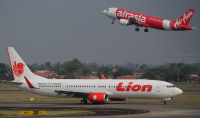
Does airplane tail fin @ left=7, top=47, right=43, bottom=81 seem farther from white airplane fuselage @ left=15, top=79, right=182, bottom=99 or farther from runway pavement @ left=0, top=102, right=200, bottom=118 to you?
runway pavement @ left=0, top=102, right=200, bottom=118

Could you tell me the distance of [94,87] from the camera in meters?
63.8

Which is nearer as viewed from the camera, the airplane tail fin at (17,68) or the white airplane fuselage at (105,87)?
the white airplane fuselage at (105,87)

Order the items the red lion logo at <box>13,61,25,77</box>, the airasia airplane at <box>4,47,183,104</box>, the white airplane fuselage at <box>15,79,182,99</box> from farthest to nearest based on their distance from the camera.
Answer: the red lion logo at <box>13,61,25,77</box>, the airasia airplane at <box>4,47,183,104</box>, the white airplane fuselage at <box>15,79,182,99</box>

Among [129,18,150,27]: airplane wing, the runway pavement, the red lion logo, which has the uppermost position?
[129,18,150,27]: airplane wing

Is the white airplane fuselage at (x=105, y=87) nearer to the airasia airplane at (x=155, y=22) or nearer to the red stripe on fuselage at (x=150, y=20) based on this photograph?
the airasia airplane at (x=155, y=22)

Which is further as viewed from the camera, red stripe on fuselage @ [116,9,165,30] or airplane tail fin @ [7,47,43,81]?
red stripe on fuselage @ [116,9,165,30]

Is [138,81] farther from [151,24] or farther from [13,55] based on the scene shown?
[13,55]

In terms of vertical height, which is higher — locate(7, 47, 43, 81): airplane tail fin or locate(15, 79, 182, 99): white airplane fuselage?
locate(7, 47, 43, 81): airplane tail fin

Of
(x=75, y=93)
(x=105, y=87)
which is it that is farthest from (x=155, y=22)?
(x=75, y=93)

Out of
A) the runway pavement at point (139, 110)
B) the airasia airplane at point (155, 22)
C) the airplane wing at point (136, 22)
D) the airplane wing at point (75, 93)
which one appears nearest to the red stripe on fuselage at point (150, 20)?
the airasia airplane at point (155, 22)

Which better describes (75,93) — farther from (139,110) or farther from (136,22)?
(136,22)

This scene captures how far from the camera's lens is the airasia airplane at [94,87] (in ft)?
198

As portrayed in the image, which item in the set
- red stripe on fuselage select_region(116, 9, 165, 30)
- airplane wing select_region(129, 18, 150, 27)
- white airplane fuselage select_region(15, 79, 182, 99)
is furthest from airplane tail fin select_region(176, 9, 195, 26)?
white airplane fuselage select_region(15, 79, 182, 99)

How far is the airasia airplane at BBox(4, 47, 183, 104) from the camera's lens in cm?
6034
